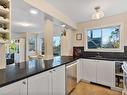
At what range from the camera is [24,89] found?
1522mm

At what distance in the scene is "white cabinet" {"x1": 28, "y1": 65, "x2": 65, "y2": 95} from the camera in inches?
67.8

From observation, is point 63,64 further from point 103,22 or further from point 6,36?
point 103,22

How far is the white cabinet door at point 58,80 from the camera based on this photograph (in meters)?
2.36

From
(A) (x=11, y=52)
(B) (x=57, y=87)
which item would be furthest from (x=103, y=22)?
(A) (x=11, y=52)

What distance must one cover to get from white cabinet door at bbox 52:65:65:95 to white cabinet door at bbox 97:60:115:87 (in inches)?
58.4

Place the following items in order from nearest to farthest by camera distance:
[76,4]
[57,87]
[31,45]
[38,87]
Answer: [38,87], [57,87], [76,4], [31,45]

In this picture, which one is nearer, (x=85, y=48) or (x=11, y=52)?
(x=85, y=48)

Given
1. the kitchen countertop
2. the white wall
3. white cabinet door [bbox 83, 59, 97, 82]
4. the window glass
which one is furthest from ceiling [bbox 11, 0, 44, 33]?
white cabinet door [bbox 83, 59, 97, 82]

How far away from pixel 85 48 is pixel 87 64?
32.1 inches

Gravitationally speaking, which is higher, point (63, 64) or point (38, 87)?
point (63, 64)

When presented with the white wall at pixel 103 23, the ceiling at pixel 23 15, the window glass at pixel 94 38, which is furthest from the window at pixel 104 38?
the ceiling at pixel 23 15

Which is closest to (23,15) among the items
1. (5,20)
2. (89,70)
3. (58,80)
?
(5,20)

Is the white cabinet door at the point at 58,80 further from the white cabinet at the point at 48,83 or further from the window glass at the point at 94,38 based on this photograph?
the window glass at the point at 94,38

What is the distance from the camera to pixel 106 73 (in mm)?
3635
